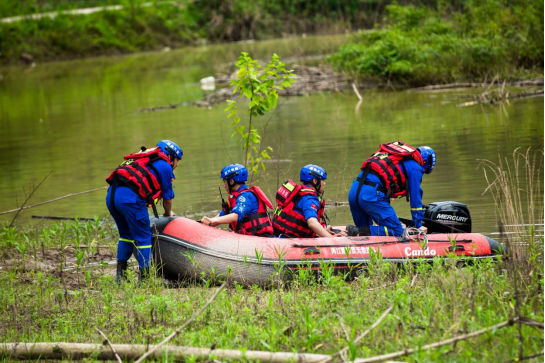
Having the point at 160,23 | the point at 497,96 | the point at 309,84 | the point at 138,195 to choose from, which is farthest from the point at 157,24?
the point at 138,195

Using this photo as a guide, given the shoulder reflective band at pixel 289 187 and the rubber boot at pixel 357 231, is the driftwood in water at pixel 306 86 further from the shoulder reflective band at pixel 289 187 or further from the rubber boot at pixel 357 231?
the shoulder reflective band at pixel 289 187

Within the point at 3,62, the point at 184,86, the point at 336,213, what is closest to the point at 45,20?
the point at 3,62

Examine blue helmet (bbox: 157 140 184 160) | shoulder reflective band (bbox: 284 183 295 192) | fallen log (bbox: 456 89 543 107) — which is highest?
blue helmet (bbox: 157 140 184 160)

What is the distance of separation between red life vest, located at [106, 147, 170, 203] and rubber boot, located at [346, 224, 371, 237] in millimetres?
1997

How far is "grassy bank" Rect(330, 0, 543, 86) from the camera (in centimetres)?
1845

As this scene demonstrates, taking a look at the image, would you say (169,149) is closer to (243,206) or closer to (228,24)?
(243,206)

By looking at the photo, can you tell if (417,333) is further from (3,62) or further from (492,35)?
(3,62)

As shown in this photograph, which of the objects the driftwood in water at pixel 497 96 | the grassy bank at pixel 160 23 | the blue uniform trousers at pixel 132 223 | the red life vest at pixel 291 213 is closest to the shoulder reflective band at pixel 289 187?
the red life vest at pixel 291 213

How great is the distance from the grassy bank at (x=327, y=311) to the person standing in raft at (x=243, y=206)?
2.20ft

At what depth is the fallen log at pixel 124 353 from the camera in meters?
4.39

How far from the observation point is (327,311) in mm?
5328

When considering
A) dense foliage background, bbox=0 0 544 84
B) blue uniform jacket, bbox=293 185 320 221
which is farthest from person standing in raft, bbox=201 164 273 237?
dense foliage background, bbox=0 0 544 84

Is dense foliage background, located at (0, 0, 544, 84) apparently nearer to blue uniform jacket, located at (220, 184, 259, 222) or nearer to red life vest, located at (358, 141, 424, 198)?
red life vest, located at (358, 141, 424, 198)

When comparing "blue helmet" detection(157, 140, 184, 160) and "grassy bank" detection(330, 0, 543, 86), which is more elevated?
"grassy bank" detection(330, 0, 543, 86)
